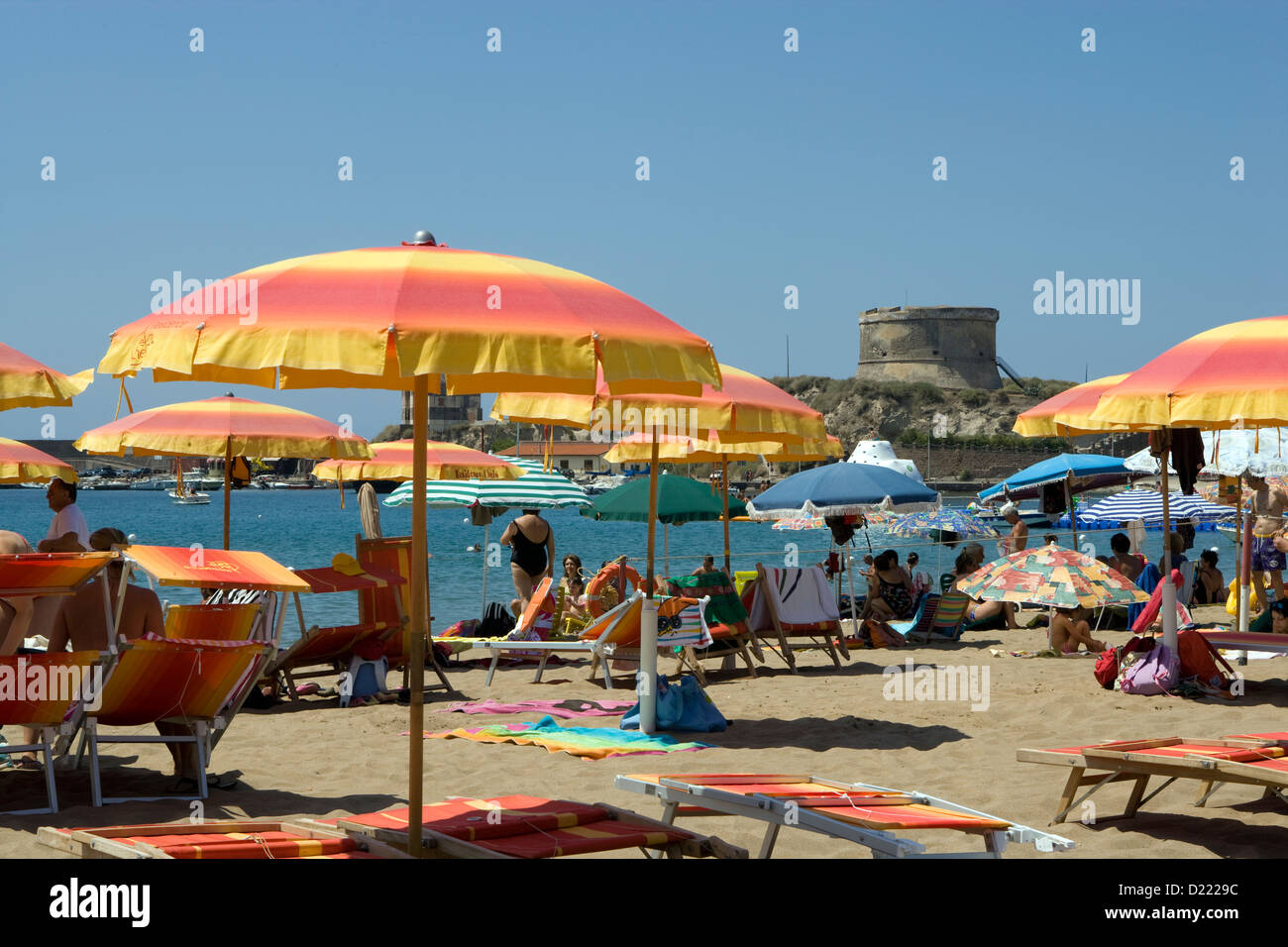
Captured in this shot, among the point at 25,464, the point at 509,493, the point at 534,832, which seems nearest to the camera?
the point at 534,832

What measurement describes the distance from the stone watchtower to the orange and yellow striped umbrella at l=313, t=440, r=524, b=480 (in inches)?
3017

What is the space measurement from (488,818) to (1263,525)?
10.1 meters

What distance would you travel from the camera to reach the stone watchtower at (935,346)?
85.9 meters

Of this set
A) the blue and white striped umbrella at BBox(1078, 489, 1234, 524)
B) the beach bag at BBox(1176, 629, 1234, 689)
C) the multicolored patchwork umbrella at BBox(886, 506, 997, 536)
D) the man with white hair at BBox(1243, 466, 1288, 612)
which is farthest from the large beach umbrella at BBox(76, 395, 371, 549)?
the blue and white striped umbrella at BBox(1078, 489, 1234, 524)

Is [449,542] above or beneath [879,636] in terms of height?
beneath

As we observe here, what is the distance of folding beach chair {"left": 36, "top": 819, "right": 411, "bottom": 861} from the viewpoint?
3.16 meters

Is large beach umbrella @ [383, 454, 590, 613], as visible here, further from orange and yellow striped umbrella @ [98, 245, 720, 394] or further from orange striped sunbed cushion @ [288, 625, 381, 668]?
orange and yellow striped umbrella @ [98, 245, 720, 394]

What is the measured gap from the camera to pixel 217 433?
29.4 ft

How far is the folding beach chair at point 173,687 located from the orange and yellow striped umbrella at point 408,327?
52.1 inches

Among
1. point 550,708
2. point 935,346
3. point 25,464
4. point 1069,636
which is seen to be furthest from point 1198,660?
point 935,346

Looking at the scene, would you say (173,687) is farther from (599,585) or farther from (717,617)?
(599,585)
